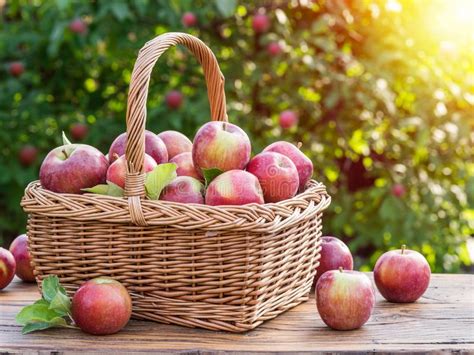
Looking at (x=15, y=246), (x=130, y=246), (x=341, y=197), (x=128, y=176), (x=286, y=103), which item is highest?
(x=128, y=176)

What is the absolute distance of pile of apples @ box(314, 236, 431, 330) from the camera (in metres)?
1.76

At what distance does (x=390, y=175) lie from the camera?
360 centimetres

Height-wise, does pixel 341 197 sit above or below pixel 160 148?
below

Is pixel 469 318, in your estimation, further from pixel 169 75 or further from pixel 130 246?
pixel 169 75

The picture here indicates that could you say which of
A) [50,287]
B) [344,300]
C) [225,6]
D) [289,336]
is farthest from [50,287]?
[225,6]

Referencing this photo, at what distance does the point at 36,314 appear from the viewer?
1714 mm

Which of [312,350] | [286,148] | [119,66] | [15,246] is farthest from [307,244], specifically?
[119,66]

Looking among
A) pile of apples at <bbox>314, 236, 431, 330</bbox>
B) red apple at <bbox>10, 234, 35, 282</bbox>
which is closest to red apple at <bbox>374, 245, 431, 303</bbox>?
pile of apples at <bbox>314, 236, 431, 330</bbox>

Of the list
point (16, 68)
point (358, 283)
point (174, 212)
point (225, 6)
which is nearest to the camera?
point (174, 212)

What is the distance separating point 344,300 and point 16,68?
2.58 m

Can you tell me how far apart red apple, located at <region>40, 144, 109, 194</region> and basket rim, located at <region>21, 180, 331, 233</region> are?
0.12ft

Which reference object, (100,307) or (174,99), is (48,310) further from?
(174,99)

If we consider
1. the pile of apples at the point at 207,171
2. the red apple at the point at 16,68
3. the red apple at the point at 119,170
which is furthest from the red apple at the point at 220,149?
the red apple at the point at 16,68

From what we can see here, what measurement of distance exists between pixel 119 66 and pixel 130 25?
0.51 m
